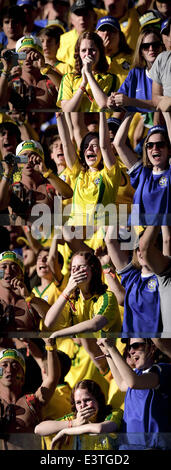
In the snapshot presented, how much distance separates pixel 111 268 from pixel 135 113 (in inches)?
Result: 44.6

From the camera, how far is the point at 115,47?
8859mm

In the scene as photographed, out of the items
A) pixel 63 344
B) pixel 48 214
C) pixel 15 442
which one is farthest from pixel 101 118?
pixel 15 442

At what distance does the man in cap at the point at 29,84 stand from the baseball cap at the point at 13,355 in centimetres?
175

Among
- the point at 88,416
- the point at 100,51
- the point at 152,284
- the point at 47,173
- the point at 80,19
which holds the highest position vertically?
the point at 80,19

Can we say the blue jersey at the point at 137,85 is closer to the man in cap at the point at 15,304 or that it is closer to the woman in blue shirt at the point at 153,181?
the woman in blue shirt at the point at 153,181

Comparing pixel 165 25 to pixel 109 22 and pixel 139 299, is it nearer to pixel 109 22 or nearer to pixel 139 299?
pixel 109 22

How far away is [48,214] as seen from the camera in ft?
28.2

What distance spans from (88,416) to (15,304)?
1.06 meters

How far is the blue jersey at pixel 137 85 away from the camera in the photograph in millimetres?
8367

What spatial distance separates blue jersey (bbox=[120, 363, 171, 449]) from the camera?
7625 mm

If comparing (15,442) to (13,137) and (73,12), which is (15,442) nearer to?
(13,137)

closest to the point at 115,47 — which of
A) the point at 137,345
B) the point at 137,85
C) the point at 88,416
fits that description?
the point at 137,85

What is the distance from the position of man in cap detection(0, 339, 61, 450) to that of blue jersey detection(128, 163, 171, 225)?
40.1 inches

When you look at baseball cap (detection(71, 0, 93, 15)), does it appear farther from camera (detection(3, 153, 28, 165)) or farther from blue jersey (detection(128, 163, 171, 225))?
blue jersey (detection(128, 163, 171, 225))
